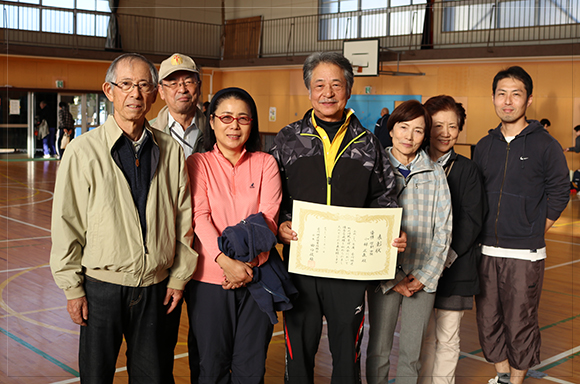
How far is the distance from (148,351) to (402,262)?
1.34 m

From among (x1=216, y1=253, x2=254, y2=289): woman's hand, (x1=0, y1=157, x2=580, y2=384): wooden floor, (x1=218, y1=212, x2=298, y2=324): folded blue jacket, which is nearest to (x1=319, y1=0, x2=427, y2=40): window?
(x1=0, y1=157, x2=580, y2=384): wooden floor

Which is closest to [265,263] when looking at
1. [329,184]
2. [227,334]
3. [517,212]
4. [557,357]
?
[227,334]

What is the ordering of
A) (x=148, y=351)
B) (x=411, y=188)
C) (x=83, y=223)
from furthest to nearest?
(x=411, y=188) < (x=148, y=351) < (x=83, y=223)

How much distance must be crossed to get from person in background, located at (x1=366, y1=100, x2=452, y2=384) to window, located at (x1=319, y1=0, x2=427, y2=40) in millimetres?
14141

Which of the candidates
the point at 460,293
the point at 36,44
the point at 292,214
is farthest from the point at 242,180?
the point at 36,44

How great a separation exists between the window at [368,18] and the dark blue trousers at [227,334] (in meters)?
14.9

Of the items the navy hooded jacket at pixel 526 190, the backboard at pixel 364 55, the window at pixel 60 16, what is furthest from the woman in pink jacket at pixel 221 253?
the window at pixel 60 16

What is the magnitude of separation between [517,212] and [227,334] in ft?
6.19

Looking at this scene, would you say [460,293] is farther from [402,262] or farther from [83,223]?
[83,223]

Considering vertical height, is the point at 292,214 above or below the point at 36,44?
below

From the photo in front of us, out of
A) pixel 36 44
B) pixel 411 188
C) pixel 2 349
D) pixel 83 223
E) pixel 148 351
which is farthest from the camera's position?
pixel 36 44

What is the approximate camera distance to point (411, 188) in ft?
9.42

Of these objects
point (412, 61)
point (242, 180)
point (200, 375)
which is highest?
point (412, 61)

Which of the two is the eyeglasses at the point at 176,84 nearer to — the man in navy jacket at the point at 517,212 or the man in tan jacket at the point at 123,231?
the man in tan jacket at the point at 123,231
